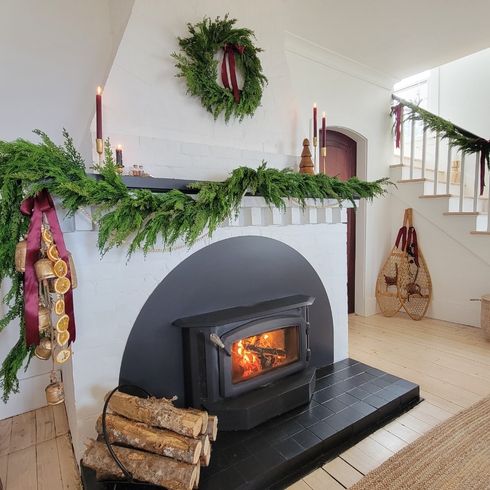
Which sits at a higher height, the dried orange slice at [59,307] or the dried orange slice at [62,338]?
the dried orange slice at [59,307]

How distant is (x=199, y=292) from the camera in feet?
5.29

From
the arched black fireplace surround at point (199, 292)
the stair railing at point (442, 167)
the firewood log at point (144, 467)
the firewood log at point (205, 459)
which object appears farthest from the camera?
the stair railing at point (442, 167)

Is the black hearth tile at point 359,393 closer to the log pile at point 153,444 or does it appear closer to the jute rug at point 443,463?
the jute rug at point 443,463

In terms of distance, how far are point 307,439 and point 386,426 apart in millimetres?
528

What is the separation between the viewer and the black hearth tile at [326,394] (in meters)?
1.78

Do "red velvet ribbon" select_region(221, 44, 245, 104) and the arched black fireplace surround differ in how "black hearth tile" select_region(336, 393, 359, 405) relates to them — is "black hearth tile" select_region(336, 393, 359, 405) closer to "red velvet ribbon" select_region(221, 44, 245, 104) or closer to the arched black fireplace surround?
the arched black fireplace surround

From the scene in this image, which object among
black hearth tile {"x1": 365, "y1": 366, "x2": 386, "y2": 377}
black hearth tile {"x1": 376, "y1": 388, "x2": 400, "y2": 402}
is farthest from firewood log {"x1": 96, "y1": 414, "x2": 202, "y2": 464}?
black hearth tile {"x1": 365, "y1": 366, "x2": 386, "y2": 377}

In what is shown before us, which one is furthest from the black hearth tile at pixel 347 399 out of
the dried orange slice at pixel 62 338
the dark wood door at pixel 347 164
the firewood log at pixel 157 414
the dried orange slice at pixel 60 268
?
the dark wood door at pixel 347 164

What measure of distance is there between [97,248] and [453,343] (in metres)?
2.96

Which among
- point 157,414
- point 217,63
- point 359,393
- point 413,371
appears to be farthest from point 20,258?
point 413,371

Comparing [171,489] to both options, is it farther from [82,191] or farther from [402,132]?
[402,132]

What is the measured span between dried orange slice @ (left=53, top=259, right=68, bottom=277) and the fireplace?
0.60 meters

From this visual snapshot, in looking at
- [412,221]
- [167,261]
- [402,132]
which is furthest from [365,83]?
[167,261]

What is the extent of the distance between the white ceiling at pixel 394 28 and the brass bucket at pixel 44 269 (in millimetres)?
2231
